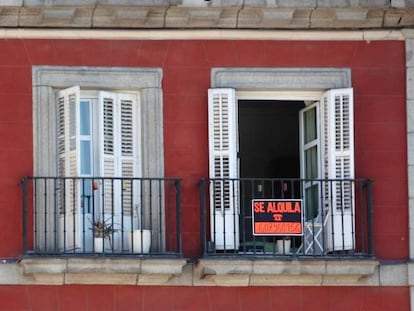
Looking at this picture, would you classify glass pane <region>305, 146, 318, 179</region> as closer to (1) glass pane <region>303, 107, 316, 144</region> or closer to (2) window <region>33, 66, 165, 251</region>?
(1) glass pane <region>303, 107, 316, 144</region>

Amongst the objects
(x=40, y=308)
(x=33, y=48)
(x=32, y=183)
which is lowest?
(x=40, y=308)

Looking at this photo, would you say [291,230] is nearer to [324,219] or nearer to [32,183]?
[324,219]

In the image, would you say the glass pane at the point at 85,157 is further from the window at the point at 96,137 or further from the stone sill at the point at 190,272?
the stone sill at the point at 190,272

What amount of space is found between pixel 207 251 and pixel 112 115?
2.05 m

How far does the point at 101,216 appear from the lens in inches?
821

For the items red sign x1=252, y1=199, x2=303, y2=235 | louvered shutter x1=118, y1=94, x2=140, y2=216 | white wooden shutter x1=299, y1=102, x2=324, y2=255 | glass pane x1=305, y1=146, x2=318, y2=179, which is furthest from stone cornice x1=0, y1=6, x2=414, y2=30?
red sign x1=252, y1=199, x2=303, y2=235

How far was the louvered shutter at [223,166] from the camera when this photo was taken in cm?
2081

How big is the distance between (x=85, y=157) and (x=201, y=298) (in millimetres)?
2249

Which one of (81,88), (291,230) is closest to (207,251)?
(291,230)

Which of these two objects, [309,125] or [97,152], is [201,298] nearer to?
[97,152]

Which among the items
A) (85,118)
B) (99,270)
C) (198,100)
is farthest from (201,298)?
(85,118)

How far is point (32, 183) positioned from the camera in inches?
813

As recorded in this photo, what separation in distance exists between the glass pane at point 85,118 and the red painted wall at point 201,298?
195cm

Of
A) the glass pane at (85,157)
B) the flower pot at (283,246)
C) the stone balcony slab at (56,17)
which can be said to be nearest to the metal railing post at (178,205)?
the glass pane at (85,157)
